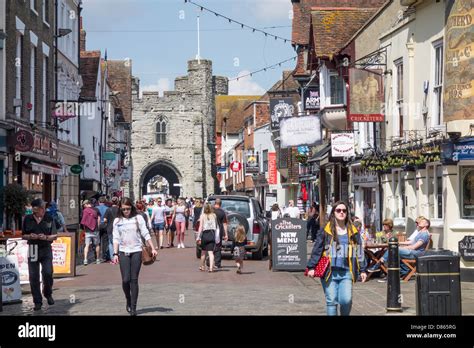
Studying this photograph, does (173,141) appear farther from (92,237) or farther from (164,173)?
(92,237)

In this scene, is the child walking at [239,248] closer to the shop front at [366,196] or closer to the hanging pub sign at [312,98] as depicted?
the shop front at [366,196]

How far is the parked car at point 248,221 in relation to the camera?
24188mm

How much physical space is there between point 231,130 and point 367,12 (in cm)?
5686

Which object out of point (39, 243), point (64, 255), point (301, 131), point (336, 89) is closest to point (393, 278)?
point (39, 243)

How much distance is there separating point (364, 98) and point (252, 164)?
121 feet

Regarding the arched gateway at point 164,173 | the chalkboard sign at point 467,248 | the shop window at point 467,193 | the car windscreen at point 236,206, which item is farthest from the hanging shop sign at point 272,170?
the chalkboard sign at point 467,248

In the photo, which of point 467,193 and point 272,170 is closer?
point 467,193

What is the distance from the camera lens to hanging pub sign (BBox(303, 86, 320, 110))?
35625mm

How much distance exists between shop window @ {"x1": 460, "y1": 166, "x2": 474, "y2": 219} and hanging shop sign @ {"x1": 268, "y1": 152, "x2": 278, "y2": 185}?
3703 cm

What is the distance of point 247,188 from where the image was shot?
228ft

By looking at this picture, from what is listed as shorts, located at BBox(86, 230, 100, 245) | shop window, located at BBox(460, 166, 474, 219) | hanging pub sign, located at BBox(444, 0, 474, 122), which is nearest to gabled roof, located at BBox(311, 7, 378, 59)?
shorts, located at BBox(86, 230, 100, 245)

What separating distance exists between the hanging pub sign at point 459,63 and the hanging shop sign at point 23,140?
39.1 feet

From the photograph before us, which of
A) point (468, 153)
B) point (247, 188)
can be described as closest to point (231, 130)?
point (247, 188)

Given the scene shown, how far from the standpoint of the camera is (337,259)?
1045cm
